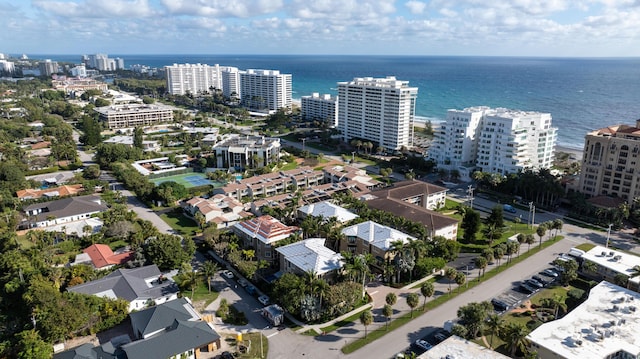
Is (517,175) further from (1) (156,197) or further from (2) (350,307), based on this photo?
(1) (156,197)

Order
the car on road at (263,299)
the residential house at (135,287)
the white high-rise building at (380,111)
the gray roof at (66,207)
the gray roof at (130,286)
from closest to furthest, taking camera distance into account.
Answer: the residential house at (135,287), the gray roof at (130,286), the car on road at (263,299), the gray roof at (66,207), the white high-rise building at (380,111)

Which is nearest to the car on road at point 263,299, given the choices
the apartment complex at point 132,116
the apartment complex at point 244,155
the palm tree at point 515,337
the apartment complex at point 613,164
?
the palm tree at point 515,337

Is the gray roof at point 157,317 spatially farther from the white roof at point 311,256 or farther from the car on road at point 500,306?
the car on road at point 500,306

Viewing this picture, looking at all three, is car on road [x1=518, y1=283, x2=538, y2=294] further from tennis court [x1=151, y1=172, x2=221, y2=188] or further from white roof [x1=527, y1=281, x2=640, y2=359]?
tennis court [x1=151, y1=172, x2=221, y2=188]

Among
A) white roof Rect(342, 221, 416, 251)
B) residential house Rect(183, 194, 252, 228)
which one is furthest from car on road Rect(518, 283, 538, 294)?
residential house Rect(183, 194, 252, 228)

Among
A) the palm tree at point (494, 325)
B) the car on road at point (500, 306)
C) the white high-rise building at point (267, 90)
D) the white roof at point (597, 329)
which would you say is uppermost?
the white high-rise building at point (267, 90)

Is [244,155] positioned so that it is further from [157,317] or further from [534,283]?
[534,283]

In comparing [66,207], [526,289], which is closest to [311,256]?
[526,289]
